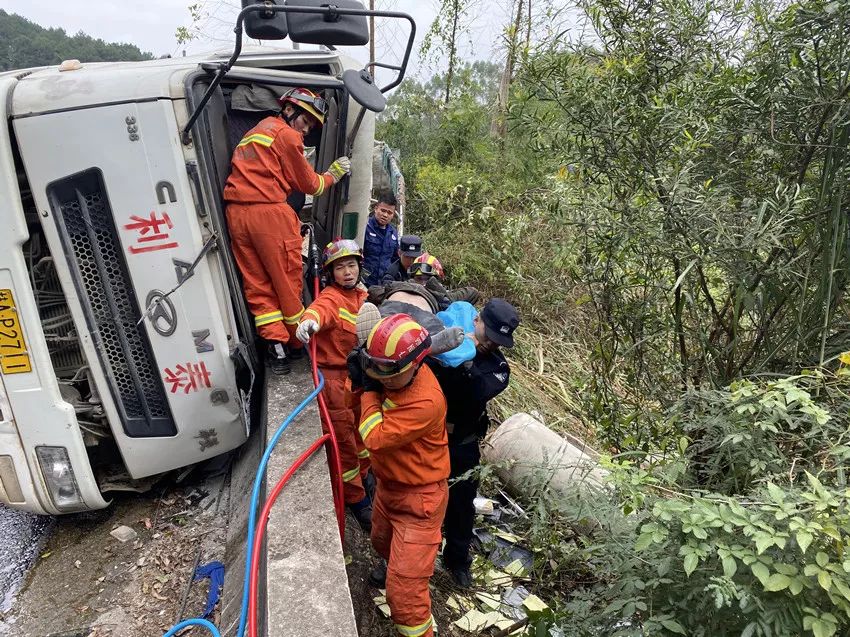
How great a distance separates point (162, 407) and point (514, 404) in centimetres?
291

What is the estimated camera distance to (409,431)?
7.98ft

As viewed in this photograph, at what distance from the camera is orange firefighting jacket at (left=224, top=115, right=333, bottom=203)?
3.23 meters

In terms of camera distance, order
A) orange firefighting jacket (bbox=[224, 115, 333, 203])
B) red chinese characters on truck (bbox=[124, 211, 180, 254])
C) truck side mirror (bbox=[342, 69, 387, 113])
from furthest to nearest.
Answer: orange firefighting jacket (bbox=[224, 115, 333, 203]) → truck side mirror (bbox=[342, 69, 387, 113]) → red chinese characters on truck (bbox=[124, 211, 180, 254])

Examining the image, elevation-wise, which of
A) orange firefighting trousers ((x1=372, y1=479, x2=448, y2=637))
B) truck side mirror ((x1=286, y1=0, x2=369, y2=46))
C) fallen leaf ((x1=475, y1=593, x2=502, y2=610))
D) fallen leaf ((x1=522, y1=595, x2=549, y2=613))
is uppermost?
truck side mirror ((x1=286, y1=0, x2=369, y2=46))

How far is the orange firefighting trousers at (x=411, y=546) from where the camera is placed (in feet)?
8.22

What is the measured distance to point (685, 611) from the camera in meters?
1.77

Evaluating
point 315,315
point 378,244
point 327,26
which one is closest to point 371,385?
point 315,315

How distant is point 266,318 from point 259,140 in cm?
104

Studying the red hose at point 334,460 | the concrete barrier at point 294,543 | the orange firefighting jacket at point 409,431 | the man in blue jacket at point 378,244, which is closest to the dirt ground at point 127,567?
the concrete barrier at point 294,543

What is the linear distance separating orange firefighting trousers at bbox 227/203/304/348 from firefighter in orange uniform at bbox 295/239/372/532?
0.20 meters

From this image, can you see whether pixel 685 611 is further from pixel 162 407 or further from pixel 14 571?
pixel 14 571

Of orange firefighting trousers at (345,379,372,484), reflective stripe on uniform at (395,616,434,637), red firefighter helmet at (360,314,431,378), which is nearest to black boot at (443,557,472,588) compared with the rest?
reflective stripe on uniform at (395,616,434,637)

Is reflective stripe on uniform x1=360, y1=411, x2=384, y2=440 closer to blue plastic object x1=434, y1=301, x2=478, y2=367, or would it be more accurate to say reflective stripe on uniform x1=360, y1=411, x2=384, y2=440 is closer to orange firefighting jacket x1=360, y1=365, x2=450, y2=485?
orange firefighting jacket x1=360, y1=365, x2=450, y2=485

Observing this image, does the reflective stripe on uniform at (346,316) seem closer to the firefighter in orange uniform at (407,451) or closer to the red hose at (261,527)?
the red hose at (261,527)
